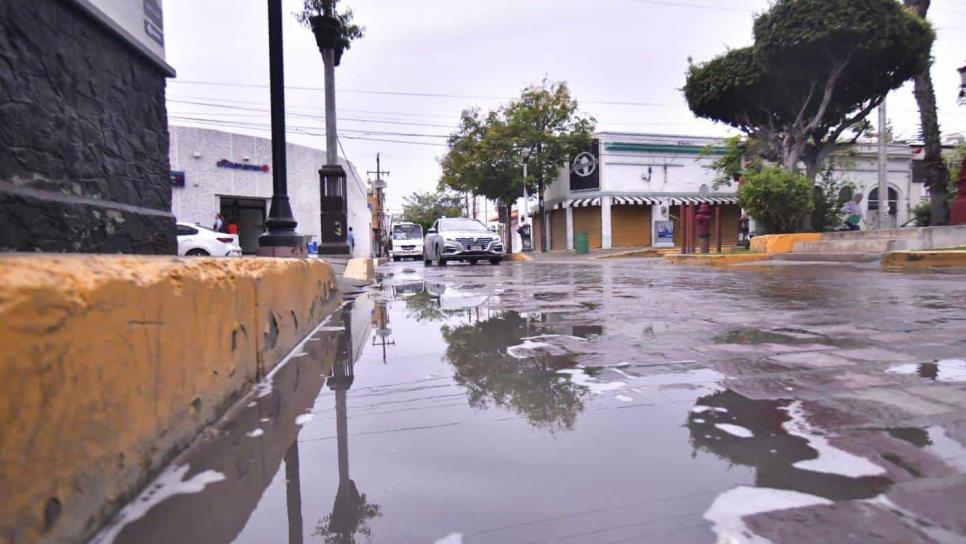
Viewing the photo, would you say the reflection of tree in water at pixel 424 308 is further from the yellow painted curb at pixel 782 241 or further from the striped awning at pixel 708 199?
the striped awning at pixel 708 199

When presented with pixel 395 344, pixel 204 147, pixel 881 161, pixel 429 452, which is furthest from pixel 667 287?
pixel 204 147

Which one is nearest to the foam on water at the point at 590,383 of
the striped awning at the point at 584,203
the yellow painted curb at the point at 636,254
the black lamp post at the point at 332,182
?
the black lamp post at the point at 332,182

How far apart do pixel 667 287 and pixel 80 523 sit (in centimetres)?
696

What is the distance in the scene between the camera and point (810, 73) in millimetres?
16656

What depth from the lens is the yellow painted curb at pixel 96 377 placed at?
41.4 inches

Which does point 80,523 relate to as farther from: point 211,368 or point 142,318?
point 211,368

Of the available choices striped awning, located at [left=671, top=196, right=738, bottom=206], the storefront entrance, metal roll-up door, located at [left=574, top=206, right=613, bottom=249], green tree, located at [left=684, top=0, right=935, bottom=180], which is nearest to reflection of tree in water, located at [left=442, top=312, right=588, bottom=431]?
green tree, located at [left=684, top=0, right=935, bottom=180]

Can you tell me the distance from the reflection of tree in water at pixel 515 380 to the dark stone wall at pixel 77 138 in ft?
7.29

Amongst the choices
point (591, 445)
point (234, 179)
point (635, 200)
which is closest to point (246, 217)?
point (234, 179)

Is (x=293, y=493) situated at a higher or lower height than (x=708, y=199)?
lower

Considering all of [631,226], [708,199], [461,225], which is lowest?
[461,225]

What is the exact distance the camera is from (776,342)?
3.47 metres

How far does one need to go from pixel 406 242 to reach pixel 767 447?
87.4 feet

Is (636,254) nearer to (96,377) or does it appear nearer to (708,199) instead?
(708,199)
